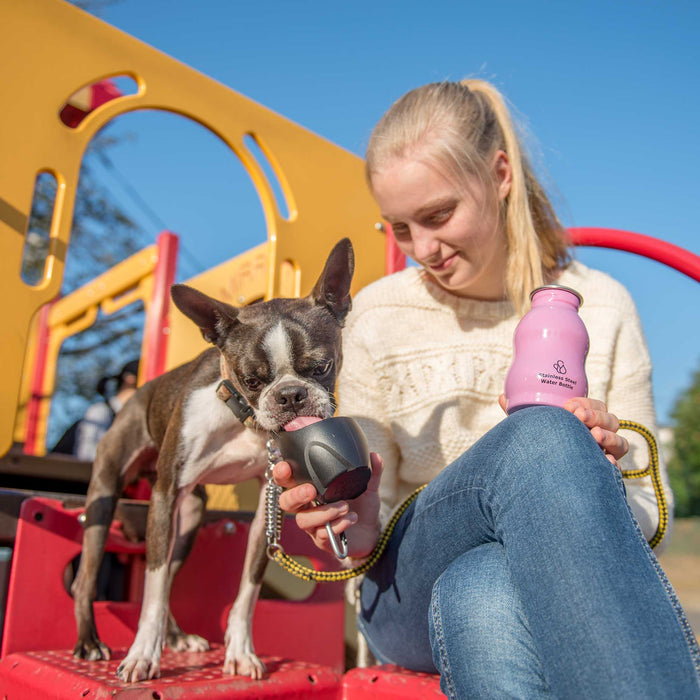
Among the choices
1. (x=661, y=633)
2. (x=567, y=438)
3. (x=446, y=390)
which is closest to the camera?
(x=661, y=633)

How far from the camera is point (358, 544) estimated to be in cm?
175

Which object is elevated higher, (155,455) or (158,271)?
(158,271)

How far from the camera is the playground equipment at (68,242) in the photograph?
178cm

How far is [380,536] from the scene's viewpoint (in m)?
1.81

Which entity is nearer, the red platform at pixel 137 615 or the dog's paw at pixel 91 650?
the red platform at pixel 137 615

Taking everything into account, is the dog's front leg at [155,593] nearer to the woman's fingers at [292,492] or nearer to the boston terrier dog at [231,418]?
the boston terrier dog at [231,418]

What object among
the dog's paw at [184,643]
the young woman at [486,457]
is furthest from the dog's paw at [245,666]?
the dog's paw at [184,643]

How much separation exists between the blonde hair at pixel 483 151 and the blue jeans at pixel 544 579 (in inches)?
34.9

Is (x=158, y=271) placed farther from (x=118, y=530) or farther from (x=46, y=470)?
(x=118, y=530)

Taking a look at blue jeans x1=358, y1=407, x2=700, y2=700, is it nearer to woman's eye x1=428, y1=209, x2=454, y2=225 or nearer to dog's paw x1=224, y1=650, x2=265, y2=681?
dog's paw x1=224, y1=650, x2=265, y2=681

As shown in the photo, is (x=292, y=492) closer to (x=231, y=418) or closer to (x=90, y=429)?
(x=231, y=418)

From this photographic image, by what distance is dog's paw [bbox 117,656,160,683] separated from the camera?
64.9 inches

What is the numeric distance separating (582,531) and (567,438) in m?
Answer: 0.19

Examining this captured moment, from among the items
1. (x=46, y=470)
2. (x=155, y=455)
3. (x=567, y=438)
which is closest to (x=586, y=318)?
(x=567, y=438)
